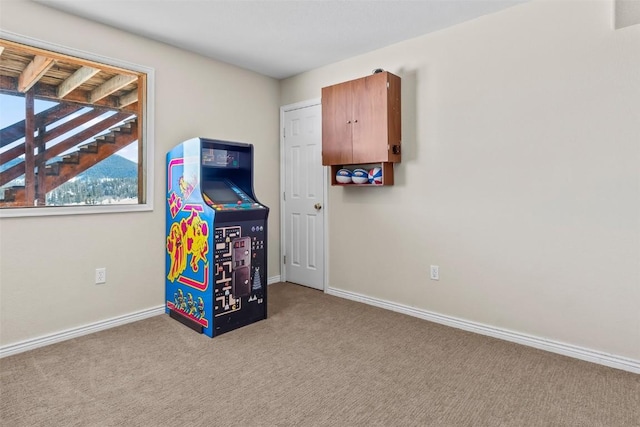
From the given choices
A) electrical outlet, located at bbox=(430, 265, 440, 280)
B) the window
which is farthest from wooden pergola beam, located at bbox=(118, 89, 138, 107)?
electrical outlet, located at bbox=(430, 265, 440, 280)

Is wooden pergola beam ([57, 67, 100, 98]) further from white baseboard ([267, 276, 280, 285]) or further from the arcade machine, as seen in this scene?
white baseboard ([267, 276, 280, 285])

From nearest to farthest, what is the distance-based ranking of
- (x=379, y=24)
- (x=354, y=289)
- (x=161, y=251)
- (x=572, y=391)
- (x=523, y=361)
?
(x=572, y=391) < (x=523, y=361) < (x=379, y=24) < (x=161, y=251) < (x=354, y=289)

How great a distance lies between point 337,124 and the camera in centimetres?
346

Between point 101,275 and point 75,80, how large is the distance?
5.12 ft

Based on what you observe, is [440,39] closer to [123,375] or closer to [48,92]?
[48,92]

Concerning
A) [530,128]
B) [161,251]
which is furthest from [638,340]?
[161,251]

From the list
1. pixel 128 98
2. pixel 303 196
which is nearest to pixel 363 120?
pixel 303 196

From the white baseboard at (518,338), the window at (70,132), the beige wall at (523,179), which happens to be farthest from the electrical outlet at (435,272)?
the window at (70,132)

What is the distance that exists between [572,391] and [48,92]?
3.99 metres

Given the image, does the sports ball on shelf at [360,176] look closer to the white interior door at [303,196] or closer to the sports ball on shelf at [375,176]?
the sports ball on shelf at [375,176]

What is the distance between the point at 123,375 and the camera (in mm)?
2215

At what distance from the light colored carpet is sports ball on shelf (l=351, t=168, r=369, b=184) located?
1.33 meters

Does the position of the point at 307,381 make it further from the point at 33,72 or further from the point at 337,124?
the point at 33,72

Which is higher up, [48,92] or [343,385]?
[48,92]
